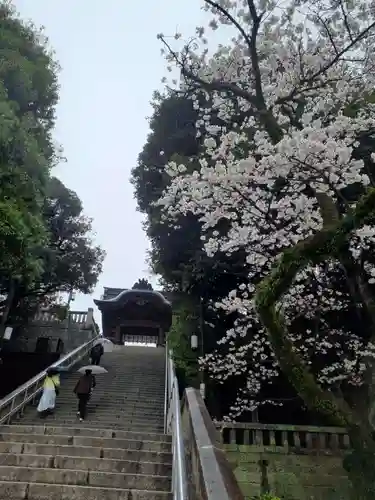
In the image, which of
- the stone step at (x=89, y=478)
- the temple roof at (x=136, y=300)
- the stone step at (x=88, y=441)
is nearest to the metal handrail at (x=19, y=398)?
the stone step at (x=88, y=441)

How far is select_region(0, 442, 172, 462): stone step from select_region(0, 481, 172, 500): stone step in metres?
0.93

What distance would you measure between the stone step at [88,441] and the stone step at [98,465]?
1.98 ft

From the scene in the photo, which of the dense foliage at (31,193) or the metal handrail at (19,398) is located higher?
the dense foliage at (31,193)

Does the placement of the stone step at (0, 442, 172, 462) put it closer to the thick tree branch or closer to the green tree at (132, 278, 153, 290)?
the thick tree branch

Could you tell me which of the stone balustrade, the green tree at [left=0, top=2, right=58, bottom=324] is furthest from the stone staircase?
the green tree at [left=0, top=2, right=58, bottom=324]

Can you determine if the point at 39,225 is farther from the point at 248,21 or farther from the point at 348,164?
the point at 348,164

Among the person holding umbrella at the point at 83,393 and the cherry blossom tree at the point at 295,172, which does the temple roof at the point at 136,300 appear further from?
the person holding umbrella at the point at 83,393

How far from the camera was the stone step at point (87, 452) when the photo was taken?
562cm

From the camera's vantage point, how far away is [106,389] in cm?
1124

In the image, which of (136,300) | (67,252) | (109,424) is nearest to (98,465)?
(109,424)

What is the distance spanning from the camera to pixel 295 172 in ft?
20.7

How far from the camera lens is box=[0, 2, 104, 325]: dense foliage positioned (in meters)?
9.80

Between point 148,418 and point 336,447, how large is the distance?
4.21m

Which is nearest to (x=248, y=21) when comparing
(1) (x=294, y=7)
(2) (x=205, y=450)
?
(1) (x=294, y=7)
